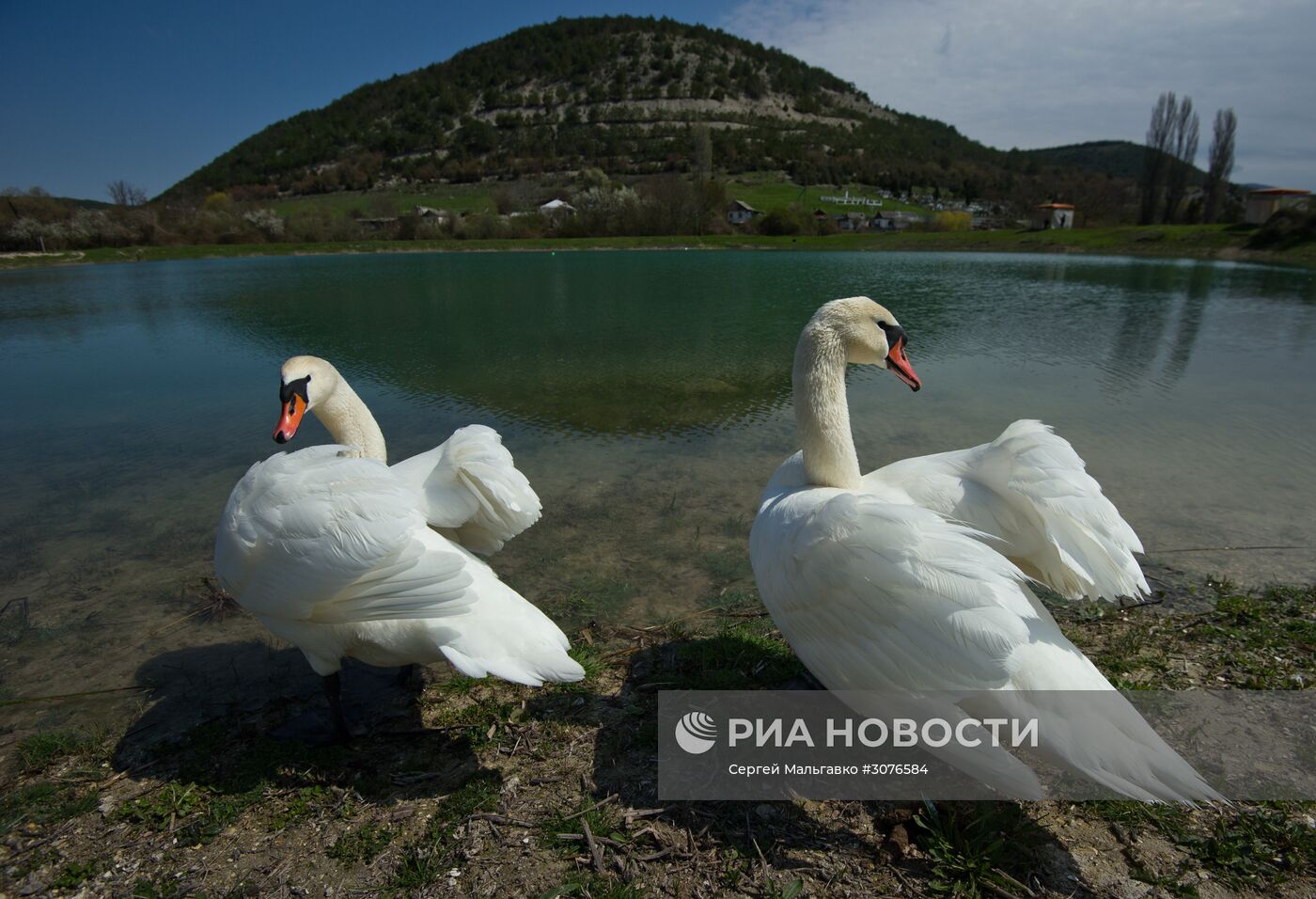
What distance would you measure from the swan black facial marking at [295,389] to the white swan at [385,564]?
0.97 metres

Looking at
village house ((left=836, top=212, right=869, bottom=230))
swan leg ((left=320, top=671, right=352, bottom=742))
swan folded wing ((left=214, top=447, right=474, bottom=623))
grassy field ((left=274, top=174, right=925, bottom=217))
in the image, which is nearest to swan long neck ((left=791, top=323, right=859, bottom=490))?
swan folded wing ((left=214, top=447, right=474, bottom=623))

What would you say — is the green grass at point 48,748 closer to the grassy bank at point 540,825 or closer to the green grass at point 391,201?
the grassy bank at point 540,825

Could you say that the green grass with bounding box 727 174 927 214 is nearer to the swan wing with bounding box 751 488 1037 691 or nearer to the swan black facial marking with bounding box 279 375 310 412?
the swan black facial marking with bounding box 279 375 310 412

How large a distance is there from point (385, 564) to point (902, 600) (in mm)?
2081

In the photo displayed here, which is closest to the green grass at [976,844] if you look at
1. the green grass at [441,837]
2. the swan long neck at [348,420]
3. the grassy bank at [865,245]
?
the green grass at [441,837]

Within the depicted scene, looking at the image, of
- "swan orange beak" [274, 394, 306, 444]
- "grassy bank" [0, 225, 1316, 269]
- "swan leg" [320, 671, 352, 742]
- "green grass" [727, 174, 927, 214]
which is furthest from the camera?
"green grass" [727, 174, 927, 214]

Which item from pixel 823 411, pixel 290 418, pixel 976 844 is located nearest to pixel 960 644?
pixel 976 844

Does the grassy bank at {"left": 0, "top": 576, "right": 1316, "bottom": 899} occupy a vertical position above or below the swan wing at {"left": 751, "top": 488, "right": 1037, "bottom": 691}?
below

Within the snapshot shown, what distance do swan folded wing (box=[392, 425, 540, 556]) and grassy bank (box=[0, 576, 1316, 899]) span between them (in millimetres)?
983

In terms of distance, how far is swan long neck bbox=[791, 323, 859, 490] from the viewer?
3.49m

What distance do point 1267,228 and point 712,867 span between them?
5904 centimetres

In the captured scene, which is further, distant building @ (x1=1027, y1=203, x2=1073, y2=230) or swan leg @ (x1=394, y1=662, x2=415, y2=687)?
distant building @ (x1=1027, y1=203, x2=1073, y2=230)

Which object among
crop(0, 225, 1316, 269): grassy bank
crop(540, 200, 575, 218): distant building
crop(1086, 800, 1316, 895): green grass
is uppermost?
crop(540, 200, 575, 218): distant building

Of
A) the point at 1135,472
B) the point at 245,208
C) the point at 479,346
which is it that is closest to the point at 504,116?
the point at 245,208
